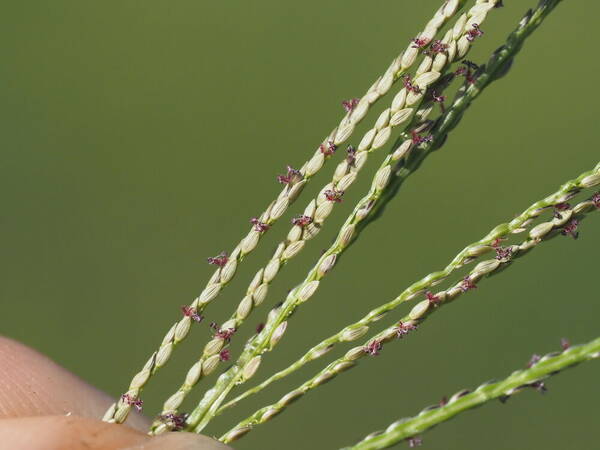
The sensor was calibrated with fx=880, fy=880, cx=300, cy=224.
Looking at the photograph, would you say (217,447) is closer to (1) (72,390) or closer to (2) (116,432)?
(2) (116,432)

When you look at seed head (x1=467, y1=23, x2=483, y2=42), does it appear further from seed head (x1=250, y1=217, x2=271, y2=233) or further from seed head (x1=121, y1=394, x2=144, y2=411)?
seed head (x1=121, y1=394, x2=144, y2=411)

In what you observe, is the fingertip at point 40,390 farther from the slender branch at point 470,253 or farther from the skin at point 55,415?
the slender branch at point 470,253

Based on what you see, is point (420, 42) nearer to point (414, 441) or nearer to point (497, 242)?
point (497, 242)

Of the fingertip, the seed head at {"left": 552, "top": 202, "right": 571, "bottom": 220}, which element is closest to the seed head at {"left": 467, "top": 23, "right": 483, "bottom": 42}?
the seed head at {"left": 552, "top": 202, "right": 571, "bottom": 220}

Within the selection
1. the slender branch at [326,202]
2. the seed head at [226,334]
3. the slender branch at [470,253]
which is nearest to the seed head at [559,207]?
the slender branch at [470,253]

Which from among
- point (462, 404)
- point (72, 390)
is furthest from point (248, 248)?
point (72, 390)

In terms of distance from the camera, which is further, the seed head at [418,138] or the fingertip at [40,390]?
the fingertip at [40,390]
